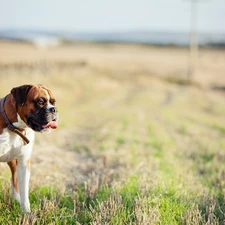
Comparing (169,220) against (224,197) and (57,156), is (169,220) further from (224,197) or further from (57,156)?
(57,156)

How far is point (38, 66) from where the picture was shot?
3481cm

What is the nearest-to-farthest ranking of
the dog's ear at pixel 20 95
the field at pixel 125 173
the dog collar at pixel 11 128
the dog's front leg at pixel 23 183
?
the dog's ear at pixel 20 95 → the dog collar at pixel 11 128 → the field at pixel 125 173 → the dog's front leg at pixel 23 183

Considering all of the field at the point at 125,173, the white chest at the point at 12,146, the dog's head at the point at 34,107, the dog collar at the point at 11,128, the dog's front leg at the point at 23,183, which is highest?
the dog's head at the point at 34,107

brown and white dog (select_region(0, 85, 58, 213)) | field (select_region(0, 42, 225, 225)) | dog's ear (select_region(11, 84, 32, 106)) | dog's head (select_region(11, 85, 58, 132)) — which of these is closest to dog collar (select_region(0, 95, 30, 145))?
brown and white dog (select_region(0, 85, 58, 213))

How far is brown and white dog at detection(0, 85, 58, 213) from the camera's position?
5180 mm

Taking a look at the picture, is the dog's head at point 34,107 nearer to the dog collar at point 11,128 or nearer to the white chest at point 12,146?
the dog collar at point 11,128

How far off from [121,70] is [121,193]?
39.7 meters

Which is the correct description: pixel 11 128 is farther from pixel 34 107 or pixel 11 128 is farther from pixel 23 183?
pixel 23 183

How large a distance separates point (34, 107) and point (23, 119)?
0.22m

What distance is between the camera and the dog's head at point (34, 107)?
203 inches

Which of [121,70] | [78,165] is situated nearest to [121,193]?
[78,165]

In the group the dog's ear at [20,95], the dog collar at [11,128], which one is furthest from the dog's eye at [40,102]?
the dog collar at [11,128]

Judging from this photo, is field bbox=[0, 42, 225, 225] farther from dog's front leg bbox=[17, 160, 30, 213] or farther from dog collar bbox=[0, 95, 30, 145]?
dog collar bbox=[0, 95, 30, 145]

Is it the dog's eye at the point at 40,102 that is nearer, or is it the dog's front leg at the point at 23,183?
the dog's eye at the point at 40,102
